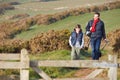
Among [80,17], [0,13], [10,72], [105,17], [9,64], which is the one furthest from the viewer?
[0,13]

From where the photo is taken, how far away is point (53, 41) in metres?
29.7

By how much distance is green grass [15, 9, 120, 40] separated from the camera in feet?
136

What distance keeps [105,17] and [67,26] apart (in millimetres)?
3232

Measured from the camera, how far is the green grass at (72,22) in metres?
41.3

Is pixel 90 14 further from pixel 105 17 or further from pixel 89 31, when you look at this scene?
pixel 89 31

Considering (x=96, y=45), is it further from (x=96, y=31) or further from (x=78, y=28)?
(x=78, y=28)

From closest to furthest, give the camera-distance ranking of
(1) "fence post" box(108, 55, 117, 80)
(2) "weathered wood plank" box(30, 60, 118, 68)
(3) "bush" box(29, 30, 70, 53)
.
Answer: (2) "weathered wood plank" box(30, 60, 118, 68) → (1) "fence post" box(108, 55, 117, 80) → (3) "bush" box(29, 30, 70, 53)

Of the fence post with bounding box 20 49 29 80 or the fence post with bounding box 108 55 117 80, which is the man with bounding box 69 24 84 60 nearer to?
the fence post with bounding box 108 55 117 80

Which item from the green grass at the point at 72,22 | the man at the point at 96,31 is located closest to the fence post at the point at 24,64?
the man at the point at 96,31

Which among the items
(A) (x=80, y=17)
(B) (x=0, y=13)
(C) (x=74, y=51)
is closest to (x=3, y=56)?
(C) (x=74, y=51)

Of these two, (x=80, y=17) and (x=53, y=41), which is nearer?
(x=53, y=41)

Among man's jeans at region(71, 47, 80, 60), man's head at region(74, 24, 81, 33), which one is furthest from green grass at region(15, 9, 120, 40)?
man's head at region(74, 24, 81, 33)

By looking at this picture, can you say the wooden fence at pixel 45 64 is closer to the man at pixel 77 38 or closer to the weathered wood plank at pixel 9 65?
the weathered wood plank at pixel 9 65

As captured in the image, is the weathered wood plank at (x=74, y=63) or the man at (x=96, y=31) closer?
the weathered wood plank at (x=74, y=63)
